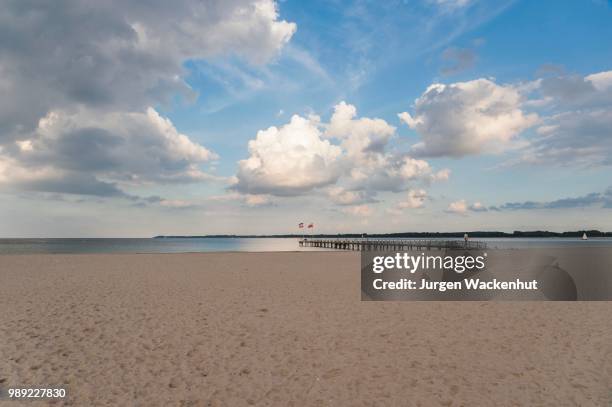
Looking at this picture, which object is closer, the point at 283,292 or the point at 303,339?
the point at 303,339

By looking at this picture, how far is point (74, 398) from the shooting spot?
6.16 meters

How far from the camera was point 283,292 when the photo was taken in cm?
1630

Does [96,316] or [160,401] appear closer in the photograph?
[160,401]

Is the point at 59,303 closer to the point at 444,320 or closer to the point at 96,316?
the point at 96,316

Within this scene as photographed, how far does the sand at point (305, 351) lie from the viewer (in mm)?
6344

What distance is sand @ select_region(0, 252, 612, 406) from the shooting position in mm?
6344

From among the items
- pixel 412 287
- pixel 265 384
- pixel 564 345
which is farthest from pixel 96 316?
pixel 564 345

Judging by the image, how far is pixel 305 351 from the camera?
8359 millimetres

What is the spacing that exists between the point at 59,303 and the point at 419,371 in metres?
12.7

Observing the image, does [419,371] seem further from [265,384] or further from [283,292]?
[283,292]

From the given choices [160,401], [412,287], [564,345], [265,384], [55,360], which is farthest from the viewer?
[412,287]

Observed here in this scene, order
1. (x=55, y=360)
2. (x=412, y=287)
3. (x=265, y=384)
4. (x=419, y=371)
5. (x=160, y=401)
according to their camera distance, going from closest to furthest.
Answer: (x=160, y=401) < (x=265, y=384) < (x=419, y=371) < (x=55, y=360) < (x=412, y=287)

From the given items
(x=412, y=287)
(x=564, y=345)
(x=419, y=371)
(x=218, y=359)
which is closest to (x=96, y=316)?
(x=218, y=359)

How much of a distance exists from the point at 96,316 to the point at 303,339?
673 centimetres
